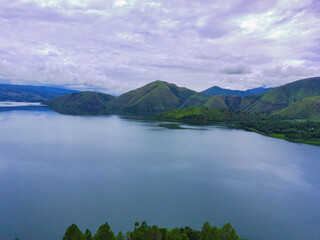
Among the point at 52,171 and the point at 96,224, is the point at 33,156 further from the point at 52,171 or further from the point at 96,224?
the point at 96,224

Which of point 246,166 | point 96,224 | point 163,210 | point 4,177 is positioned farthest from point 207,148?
point 4,177

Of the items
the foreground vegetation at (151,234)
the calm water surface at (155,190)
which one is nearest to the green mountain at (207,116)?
the calm water surface at (155,190)

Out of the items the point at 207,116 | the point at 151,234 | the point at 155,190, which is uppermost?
the point at 207,116

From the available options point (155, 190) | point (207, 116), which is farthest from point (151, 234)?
Answer: point (207, 116)

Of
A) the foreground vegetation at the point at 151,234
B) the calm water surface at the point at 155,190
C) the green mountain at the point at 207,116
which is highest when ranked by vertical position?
the green mountain at the point at 207,116

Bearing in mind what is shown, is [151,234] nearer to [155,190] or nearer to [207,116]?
[155,190]

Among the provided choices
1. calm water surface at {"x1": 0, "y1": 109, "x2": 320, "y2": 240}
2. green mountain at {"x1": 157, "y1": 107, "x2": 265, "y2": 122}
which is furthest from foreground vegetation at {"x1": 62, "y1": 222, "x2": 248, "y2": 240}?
green mountain at {"x1": 157, "y1": 107, "x2": 265, "y2": 122}

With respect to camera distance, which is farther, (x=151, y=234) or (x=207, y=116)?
(x=207, y=116)

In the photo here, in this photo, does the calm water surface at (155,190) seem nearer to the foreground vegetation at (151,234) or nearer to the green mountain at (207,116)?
the foreground vegetation at (151,234)

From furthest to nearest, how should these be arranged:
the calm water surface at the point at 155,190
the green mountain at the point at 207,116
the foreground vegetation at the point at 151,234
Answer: the green mountain at the point at 207,116
the calm water surface at the point at 155,190
the foreground vegetation at the point at 151,234

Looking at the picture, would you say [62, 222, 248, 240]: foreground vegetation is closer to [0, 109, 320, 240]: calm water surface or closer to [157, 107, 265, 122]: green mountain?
[0, 109, 320, 240]: calm water surface
